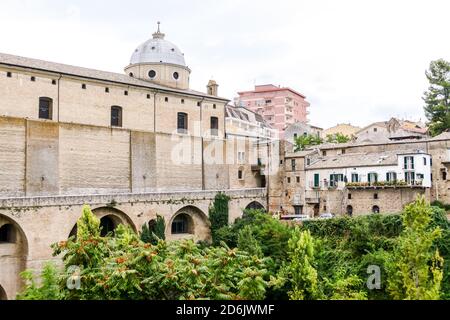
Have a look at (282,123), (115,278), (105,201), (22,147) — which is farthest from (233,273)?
(282,123)

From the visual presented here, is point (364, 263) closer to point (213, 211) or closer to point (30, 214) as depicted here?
point (213, 211)

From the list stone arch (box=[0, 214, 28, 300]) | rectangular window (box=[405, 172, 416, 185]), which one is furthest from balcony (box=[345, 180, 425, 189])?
stone arch (box=[0, 214, 28, 300])

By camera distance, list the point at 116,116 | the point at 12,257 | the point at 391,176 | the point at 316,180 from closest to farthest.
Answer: the point at 12,257, the point at 391,176, the point at 116,116, the point at 316,180

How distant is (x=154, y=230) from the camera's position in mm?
36500

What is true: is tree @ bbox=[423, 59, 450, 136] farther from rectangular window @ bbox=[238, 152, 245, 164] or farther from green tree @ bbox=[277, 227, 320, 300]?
green tree @ bbox=[277, 227, 320, 300]

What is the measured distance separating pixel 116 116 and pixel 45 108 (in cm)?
617

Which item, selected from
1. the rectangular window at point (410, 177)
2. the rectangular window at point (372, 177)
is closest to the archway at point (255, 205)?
the rectangular window at point (372, 177)

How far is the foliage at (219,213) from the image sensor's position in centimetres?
4028

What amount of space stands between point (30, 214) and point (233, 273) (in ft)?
66.6

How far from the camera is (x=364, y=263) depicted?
1080 inches

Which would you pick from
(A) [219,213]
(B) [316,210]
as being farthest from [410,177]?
(A) [219,213]

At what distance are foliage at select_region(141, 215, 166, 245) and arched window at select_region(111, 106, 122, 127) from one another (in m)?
9.73

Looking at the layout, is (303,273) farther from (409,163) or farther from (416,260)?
(409,163)

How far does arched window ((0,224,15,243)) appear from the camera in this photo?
30719 millimetres
